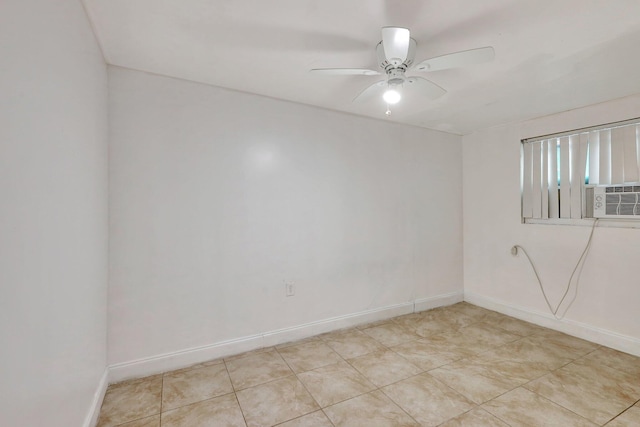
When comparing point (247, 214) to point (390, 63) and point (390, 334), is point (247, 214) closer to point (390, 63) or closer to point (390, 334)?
point (390, 63)

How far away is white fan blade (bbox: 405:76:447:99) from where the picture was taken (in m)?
1.89

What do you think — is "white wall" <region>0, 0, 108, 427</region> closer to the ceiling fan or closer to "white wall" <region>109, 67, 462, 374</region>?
"white wall" <region>109, 67, 462, 374</region>

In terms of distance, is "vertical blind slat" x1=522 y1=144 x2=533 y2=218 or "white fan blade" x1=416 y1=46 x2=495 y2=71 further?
"vertical blind slat" x1=522 y1=144 x2=533 y2=218

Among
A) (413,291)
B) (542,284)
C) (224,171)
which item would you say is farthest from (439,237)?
(224,171)

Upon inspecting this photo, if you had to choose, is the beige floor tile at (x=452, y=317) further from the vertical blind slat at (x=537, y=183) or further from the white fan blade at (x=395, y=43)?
the white fan blade at (x=395, y=43)

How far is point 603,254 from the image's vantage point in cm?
279

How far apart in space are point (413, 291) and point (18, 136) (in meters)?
3.68

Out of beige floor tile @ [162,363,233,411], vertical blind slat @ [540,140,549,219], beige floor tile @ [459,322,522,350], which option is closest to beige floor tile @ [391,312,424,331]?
beige floor tile @ [459,322,522,350]

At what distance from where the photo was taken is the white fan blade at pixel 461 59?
149 centimetres

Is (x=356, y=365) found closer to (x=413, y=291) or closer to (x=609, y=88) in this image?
(x=413, y=291)

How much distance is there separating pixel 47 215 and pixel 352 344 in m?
2.51

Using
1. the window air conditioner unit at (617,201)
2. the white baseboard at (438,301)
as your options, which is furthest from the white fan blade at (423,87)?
the white baseboard at (438,301)

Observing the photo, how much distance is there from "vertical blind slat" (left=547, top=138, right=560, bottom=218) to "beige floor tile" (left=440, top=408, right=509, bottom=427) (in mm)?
2345

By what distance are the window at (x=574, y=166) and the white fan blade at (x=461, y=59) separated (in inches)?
86.2
